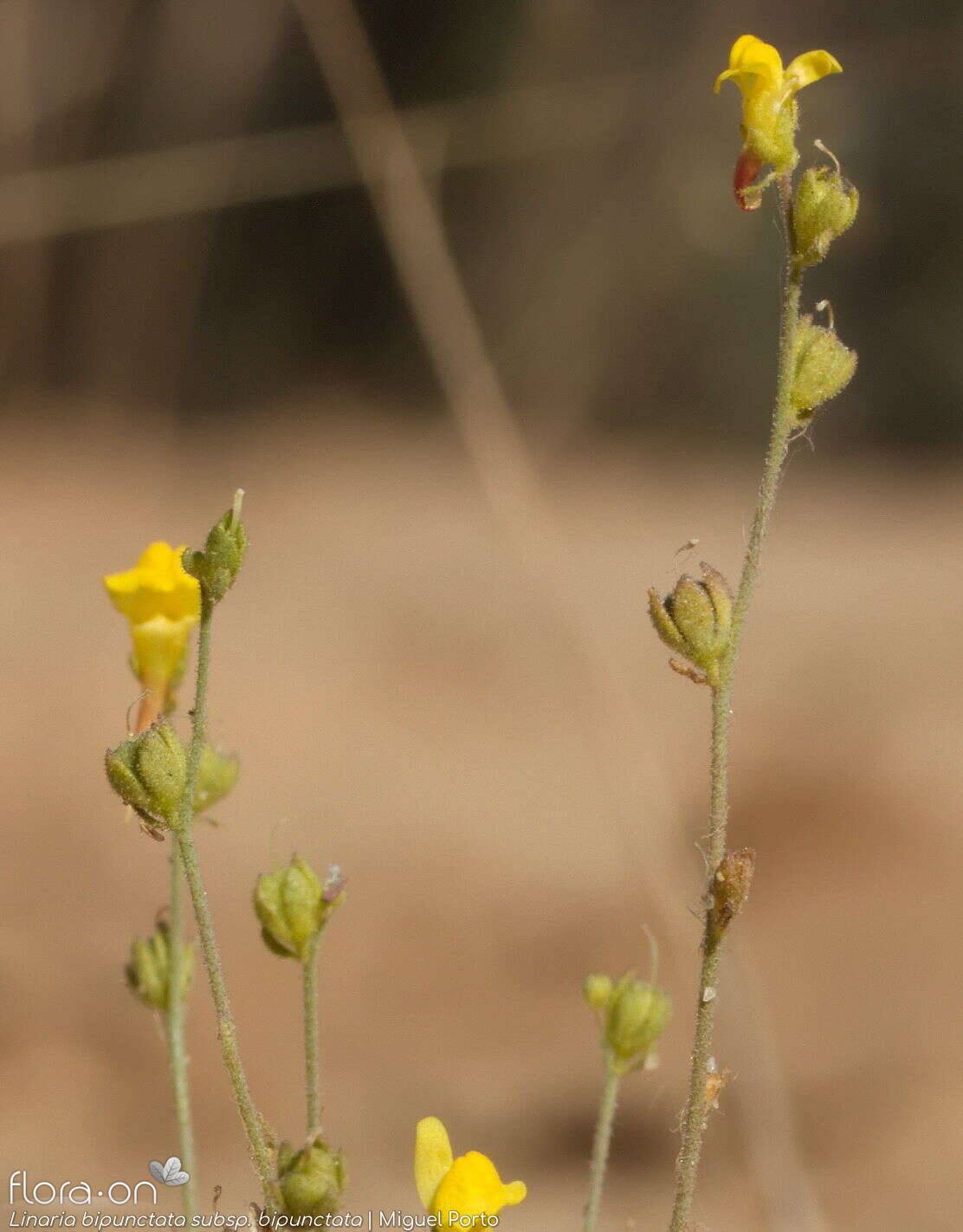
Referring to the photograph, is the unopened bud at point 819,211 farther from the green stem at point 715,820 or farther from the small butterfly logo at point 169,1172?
the small butterfly logo at point 169,1172

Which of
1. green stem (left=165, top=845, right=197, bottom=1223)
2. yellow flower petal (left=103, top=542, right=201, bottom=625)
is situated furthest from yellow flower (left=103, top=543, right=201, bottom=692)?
green stem (left=165, top=845, right=197, bottom=1223)

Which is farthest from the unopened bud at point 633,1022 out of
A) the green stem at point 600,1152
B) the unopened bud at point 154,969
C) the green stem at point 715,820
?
the unopened bud at point 154,969

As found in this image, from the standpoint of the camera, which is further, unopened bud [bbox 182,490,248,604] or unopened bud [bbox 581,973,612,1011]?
unopened bud [bbox 581,973,612,1011]

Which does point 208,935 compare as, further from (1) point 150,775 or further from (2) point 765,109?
(2) point 765,109

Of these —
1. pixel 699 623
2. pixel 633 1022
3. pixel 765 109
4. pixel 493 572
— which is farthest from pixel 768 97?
pixel 493 572

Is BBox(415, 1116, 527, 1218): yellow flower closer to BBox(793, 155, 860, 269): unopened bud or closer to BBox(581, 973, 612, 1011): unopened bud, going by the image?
BBox(581, 973, 612, 1011): unopened bud

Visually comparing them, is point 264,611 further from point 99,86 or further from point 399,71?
point 99,86

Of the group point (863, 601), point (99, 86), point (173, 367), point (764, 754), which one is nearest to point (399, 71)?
point (99, 86)
